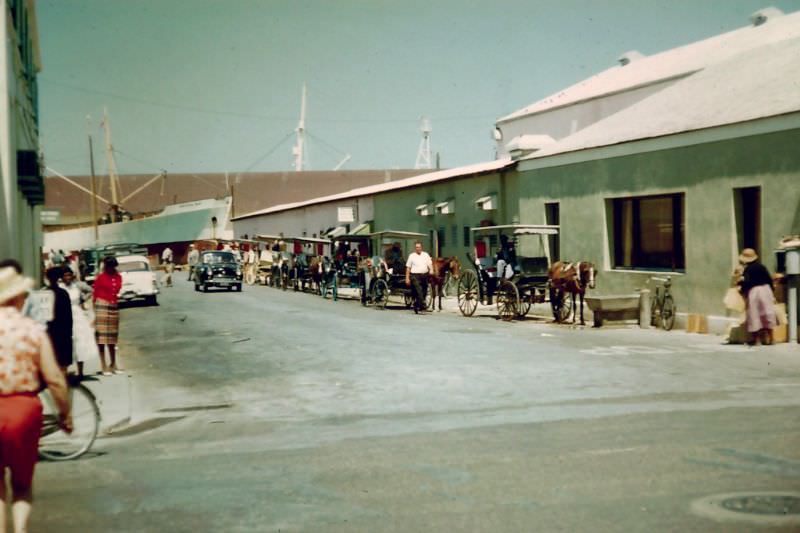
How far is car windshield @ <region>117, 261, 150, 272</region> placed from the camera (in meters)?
31.3

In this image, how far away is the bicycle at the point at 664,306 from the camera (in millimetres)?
19094

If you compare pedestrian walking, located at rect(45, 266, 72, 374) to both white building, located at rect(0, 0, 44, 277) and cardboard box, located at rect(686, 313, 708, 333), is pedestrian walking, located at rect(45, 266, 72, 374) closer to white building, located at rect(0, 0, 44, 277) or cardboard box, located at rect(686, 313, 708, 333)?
white building, located at rect(0, 0, 44, 277)

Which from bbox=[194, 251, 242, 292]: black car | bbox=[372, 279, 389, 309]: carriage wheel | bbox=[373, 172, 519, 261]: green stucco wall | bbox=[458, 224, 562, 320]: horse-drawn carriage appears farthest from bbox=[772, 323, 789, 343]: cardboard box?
bbox=[194, 251, 242, 292]: black car

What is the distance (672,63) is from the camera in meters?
39.2

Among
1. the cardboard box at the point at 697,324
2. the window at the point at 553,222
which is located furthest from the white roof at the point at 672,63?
the cardboard box at the point at 697,324

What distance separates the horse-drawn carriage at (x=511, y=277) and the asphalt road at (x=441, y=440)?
5593 mm

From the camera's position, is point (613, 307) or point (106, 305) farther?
point (613, 307)

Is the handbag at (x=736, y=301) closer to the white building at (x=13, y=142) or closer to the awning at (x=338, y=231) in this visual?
the white building at (x=13, y=142)

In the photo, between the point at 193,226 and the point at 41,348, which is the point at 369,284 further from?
the point at 193,226

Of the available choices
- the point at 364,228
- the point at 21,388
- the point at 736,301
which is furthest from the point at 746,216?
the point at 364,228

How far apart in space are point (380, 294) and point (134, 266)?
9602 millimetres

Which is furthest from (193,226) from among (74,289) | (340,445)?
(340,445)

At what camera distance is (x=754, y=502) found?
232 inches

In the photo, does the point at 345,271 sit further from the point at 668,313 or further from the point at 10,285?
the point at 10,285
